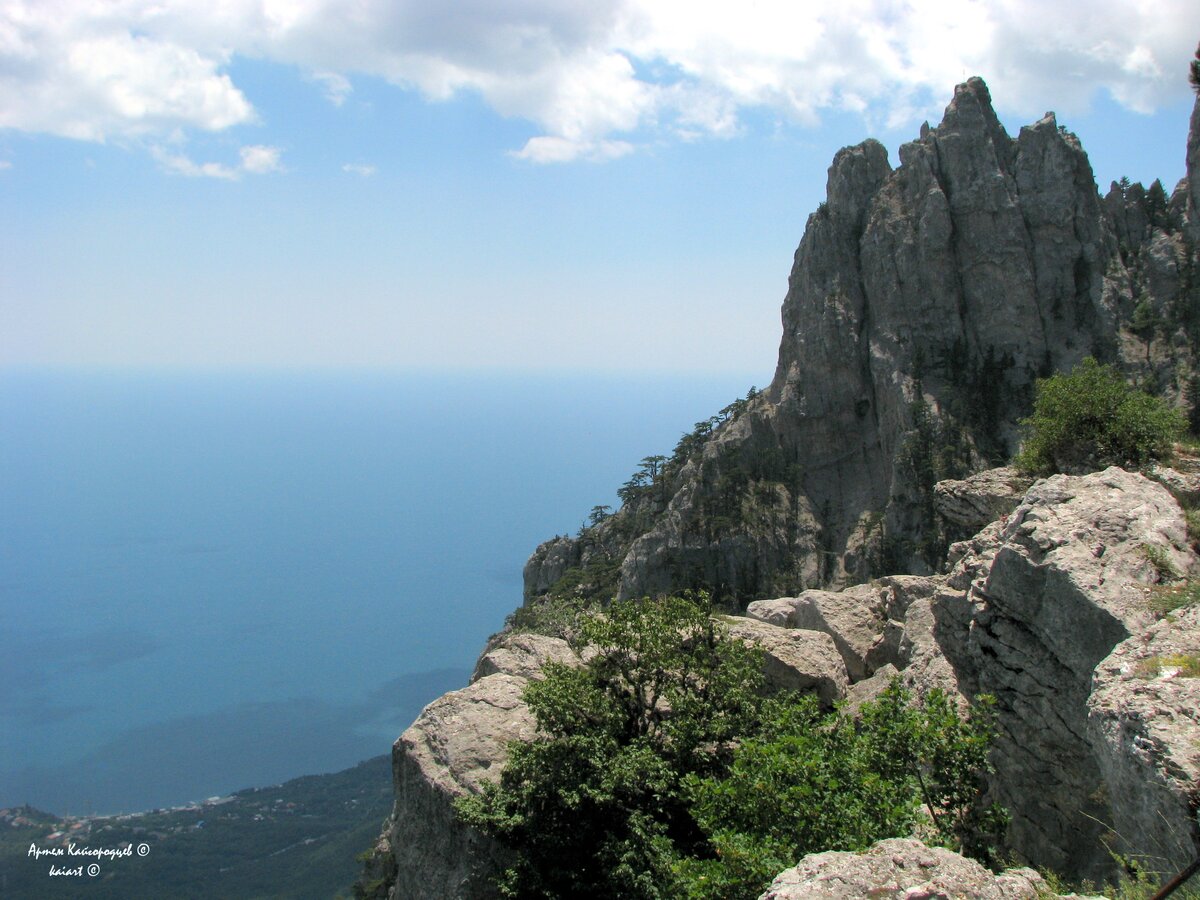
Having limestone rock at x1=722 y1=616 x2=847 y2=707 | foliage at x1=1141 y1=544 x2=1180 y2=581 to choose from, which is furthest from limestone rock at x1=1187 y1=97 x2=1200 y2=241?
foliage at x1=1141 y1=544 x2=1180 y2=581

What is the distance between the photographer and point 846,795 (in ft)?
32.8

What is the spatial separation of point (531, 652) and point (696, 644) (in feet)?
26.1

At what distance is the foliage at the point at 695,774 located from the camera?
10.1m

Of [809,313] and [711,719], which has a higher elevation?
[809,313]

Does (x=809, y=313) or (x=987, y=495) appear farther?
(x=809, y=313)

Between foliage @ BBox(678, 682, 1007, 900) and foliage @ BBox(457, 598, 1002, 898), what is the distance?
0.08 ft

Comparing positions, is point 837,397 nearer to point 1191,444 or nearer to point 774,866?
point 1191,444

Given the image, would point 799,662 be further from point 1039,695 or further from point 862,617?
point 1039,695

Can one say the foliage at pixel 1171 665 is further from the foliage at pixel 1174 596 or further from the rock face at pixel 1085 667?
the foliage at pixel 1174 596

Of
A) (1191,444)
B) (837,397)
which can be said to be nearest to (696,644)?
(1191,444)

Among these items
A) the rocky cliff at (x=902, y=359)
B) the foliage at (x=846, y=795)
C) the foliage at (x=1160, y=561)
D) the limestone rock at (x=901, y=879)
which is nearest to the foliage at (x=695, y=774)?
the foliage at (x=846, y=795)

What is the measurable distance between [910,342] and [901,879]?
2997 inches

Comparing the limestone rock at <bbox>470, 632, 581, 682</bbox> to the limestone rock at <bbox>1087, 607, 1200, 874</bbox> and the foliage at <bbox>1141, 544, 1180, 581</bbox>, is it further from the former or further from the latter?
the limestone rock at <bbox>1087, 607, 1200, 874</bbox>

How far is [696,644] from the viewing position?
17.5 metres
